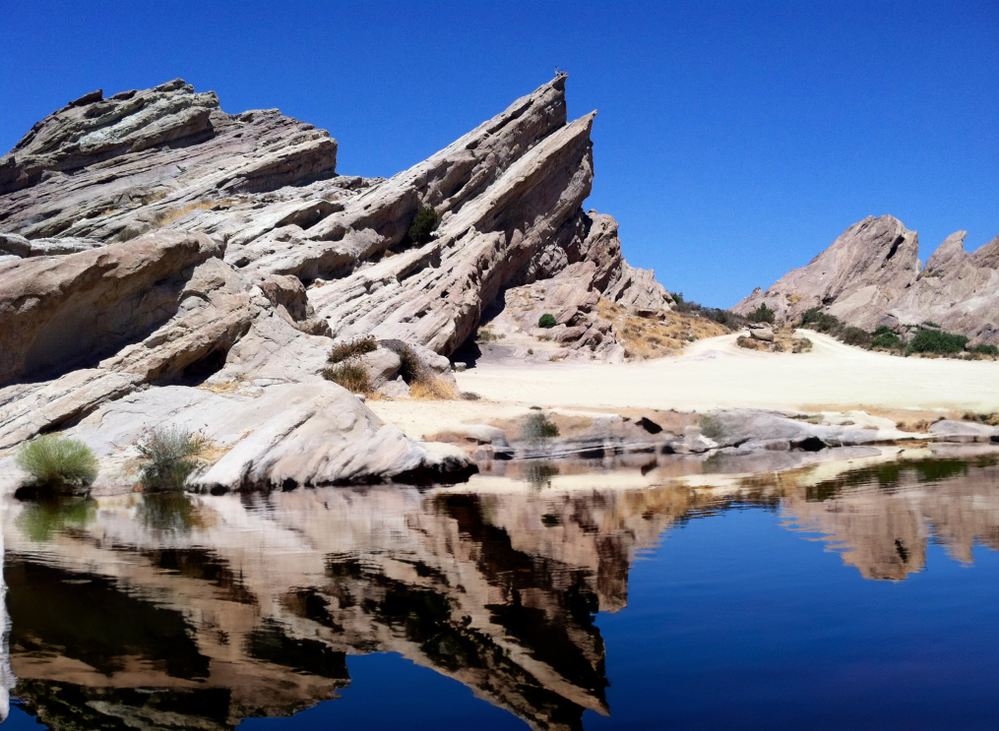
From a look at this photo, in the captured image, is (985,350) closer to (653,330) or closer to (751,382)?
(653,330)

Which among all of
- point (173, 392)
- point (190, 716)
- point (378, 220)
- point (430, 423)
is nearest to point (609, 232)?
point (378, 220)

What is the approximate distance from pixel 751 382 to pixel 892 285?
39.2 meters

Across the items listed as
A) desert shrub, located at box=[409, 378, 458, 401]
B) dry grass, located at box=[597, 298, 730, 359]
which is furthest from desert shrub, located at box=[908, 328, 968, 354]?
desert shrub, located at box=[409, 378, 458, 401]

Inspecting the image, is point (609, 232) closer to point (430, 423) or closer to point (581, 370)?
point (581, 370)

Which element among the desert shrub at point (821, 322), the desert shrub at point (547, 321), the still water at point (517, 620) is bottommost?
the still water at point (517, 620)

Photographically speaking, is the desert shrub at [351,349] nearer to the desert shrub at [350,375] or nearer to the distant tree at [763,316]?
the desert shrub at [350,375]

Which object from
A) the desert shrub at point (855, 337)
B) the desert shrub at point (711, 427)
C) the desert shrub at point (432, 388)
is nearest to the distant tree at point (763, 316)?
the desert shrub at point (855, 337)

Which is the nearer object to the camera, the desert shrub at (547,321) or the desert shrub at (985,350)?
the desert shrub at (547,321)

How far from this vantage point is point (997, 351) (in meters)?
42.5

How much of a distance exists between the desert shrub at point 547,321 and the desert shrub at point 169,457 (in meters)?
22.7

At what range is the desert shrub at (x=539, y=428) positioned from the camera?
60.0 feet

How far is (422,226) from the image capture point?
3541 cm

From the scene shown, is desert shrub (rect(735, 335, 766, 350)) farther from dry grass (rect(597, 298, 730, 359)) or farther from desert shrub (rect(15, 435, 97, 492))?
desert shrub (rect(15, 435, 97, 492))

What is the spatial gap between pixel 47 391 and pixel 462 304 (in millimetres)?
16252
